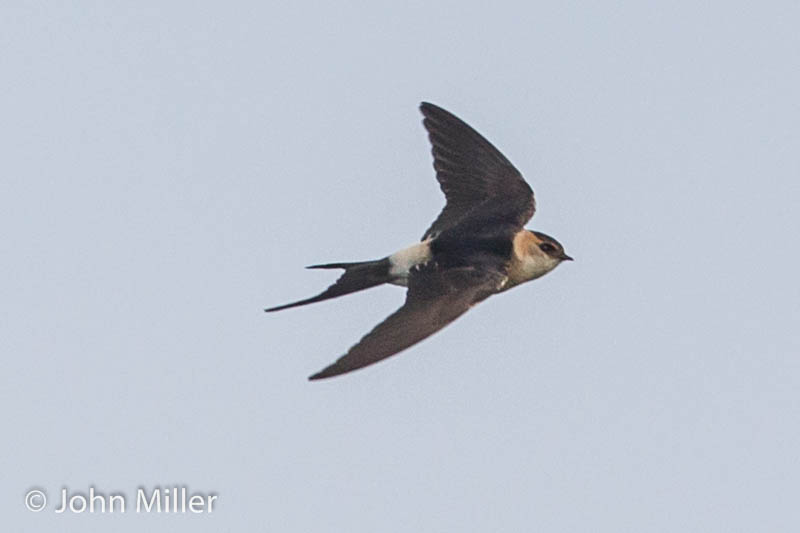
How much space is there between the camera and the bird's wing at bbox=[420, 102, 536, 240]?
1043 centimetres

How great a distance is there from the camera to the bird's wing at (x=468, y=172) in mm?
10430

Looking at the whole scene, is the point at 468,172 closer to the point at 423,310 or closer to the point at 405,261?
the point at 405,261

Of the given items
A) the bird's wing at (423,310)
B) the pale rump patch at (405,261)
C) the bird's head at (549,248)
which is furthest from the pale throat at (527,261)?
the pale rump patch at (405,261)

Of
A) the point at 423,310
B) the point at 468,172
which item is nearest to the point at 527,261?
the point at 468,172

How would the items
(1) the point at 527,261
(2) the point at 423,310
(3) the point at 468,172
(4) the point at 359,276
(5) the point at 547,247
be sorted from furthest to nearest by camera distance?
(3) the point at 468,172
(5) the point at 547,247
(1) the point at 527,261
(4) the point at 359,276
(2) the point at 423,310

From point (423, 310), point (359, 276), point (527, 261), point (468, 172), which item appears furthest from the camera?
point (468, 172)

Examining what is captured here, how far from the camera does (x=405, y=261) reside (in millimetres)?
9578

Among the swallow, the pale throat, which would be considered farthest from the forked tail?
the pale throat

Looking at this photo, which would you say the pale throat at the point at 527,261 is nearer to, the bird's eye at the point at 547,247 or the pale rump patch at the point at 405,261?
the bird's eye at the point at 547,247

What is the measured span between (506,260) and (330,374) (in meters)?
2.54

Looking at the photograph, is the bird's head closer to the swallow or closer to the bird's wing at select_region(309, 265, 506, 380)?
the swallow

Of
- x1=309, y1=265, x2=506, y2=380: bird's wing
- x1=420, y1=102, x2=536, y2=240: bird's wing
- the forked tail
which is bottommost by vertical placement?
x1=309, y1=265, x2=506, y2=380: bird's wing

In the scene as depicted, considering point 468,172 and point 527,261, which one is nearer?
point 527,261

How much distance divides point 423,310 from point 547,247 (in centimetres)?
180
